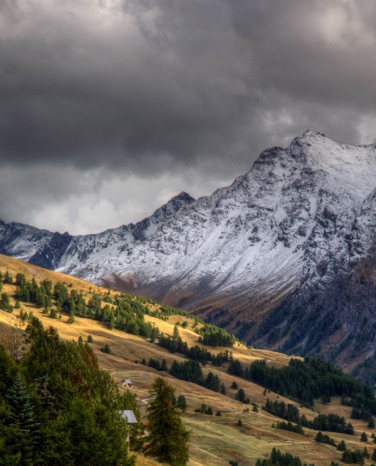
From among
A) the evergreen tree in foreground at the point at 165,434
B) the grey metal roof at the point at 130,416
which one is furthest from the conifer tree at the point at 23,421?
the evergreen tree in foreground at the point at 165,434

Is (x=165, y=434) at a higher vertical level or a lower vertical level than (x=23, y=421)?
lower

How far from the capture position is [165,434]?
2613 inches

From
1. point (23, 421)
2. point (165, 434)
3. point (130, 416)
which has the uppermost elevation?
point (23, 421)

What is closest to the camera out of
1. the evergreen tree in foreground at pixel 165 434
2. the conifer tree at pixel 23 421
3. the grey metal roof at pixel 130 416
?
the conifer tree at pixel 23 421

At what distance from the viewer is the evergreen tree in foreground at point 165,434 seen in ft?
216

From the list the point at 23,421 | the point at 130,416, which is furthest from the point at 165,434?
the point at 23,421

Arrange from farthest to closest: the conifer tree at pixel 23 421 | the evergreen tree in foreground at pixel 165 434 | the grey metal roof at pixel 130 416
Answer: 1. the grey metal roof at pixel 130 416
2. the evergreen tree in foreground at pixel 165 434
3. the conifer tree at pixel 23 421

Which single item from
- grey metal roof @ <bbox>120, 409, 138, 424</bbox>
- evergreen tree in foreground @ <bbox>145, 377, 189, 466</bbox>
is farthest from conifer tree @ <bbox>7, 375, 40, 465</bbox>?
evergreen tree in foreground @ <bbox>145, 377, 189, 466</bbox>

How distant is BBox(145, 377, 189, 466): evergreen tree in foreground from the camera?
65688 millimetres

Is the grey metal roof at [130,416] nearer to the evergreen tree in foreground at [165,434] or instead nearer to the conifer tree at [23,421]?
the evergreen tree in foreground at [165,434]

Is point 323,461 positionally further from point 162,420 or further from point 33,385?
point 33,385

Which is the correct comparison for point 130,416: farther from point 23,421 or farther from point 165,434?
point 23,421

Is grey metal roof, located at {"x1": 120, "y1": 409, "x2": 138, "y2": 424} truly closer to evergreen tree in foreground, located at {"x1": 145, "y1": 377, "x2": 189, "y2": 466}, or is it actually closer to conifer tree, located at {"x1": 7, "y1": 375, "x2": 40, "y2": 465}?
evergreen tree in foreground, located at {"x1": 145, "y1": 377, "x2": 189, "y2": 466}

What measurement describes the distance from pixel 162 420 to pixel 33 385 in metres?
19.0
